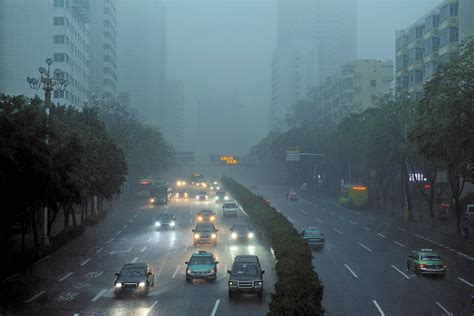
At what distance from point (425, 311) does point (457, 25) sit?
209 ft

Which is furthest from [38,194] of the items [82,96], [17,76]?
[82,96]

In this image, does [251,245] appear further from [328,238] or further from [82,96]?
[82,96]

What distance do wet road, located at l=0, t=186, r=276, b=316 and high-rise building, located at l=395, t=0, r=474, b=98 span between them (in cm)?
3510

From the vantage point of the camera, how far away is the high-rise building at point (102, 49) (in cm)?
16650

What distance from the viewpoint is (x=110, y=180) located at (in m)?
58.5

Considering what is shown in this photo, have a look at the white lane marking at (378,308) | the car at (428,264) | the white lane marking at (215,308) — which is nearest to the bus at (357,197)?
the car at (428,264)

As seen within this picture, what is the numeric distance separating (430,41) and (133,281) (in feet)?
236

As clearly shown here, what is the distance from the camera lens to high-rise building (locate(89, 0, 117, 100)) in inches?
6555

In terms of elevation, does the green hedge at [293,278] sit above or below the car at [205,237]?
above

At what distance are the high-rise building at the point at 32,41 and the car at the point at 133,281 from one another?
271ft

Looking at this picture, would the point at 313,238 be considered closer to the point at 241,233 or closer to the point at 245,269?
the point at 241,233

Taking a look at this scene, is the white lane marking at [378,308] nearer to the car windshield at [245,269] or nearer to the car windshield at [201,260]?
the car windshield at [245,269]

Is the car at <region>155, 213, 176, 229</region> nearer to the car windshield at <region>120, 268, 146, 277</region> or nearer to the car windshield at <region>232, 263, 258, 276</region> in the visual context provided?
the car windshield at <region>120, 268, 146, 277</region>

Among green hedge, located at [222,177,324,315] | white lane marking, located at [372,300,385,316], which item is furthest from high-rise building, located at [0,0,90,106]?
white lane marking, located at [372,300,385,316]
